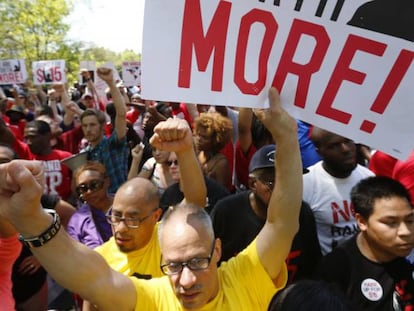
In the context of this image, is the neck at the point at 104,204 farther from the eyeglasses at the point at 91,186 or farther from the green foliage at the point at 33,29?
the green foliage at the point at 33,29

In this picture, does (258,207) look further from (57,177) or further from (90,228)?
(57,177)

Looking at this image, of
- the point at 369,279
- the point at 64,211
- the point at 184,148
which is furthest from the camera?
the point at 64,211

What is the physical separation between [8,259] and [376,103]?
159 cm

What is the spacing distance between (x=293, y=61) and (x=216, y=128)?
6.49 ft

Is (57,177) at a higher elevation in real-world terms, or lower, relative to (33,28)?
higher

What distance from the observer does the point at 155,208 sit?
2.54 metres

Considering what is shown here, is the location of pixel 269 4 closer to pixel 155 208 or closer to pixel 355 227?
pixel 155 208

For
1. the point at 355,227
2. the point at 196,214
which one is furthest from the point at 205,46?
the point at 355,227

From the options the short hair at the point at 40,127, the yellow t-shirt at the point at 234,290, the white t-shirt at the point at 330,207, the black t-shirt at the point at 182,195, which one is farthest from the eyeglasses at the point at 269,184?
the short hair at the point at 40,127

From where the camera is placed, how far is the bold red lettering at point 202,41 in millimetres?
1731

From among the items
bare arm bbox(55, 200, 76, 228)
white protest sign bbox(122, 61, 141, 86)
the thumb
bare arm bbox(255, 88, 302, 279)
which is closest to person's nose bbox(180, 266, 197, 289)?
bare arm bbox(255, 88, 302, 279)

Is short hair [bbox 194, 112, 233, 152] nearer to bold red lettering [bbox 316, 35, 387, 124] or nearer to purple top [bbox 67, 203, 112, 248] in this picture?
purple top [bbox 67, 203, 112, 248]

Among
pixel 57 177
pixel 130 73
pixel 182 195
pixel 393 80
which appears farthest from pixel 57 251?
pixel 130 73

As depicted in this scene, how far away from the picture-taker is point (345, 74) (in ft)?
5.71
